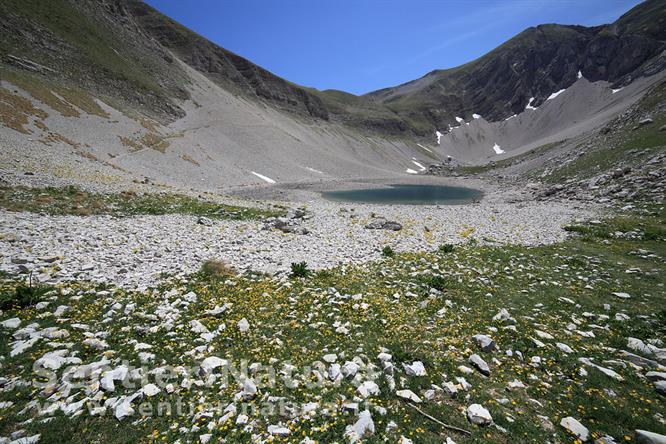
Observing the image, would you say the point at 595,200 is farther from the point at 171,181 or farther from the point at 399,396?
the point at 171,181

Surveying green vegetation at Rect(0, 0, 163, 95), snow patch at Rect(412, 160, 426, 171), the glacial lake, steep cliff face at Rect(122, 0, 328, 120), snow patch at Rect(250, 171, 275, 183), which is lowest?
the glacial lake

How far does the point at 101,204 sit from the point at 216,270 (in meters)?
15.7

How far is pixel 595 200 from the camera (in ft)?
114

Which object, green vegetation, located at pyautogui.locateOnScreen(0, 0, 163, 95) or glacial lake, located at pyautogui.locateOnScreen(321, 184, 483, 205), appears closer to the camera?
glacial lake, located at pyautogui.locateOnScreen(321, 184, 483, 205)

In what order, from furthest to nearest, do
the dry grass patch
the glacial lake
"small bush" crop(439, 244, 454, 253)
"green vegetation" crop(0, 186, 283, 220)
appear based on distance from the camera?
the glacial lake
the dry grass patch
"green vegetation" crop(0, 186, 283, 220)
"small bush" crop(439, 244, 454, 253)

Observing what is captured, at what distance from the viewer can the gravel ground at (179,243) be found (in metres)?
11.3

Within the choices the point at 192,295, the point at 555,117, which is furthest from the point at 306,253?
the point at 555,117

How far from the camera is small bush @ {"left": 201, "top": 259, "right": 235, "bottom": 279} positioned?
1191 cm

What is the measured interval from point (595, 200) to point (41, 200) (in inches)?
2163

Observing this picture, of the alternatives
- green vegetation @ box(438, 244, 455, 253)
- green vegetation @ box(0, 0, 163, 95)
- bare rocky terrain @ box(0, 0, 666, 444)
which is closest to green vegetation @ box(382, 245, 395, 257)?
bare rocky terrain @ box(0, 0, 666, 444)

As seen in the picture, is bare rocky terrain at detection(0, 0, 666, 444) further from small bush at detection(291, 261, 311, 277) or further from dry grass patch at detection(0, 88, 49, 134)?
dry grass patch at detection(0, 88, 49, 134)

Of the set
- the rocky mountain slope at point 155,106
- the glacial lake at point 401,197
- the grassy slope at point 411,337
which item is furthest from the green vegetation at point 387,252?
the glacial lake at point 401,197

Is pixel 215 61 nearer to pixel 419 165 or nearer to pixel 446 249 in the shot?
pixel 419 165

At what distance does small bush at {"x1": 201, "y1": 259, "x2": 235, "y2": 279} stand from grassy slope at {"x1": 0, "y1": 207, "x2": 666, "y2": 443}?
0.49 m
